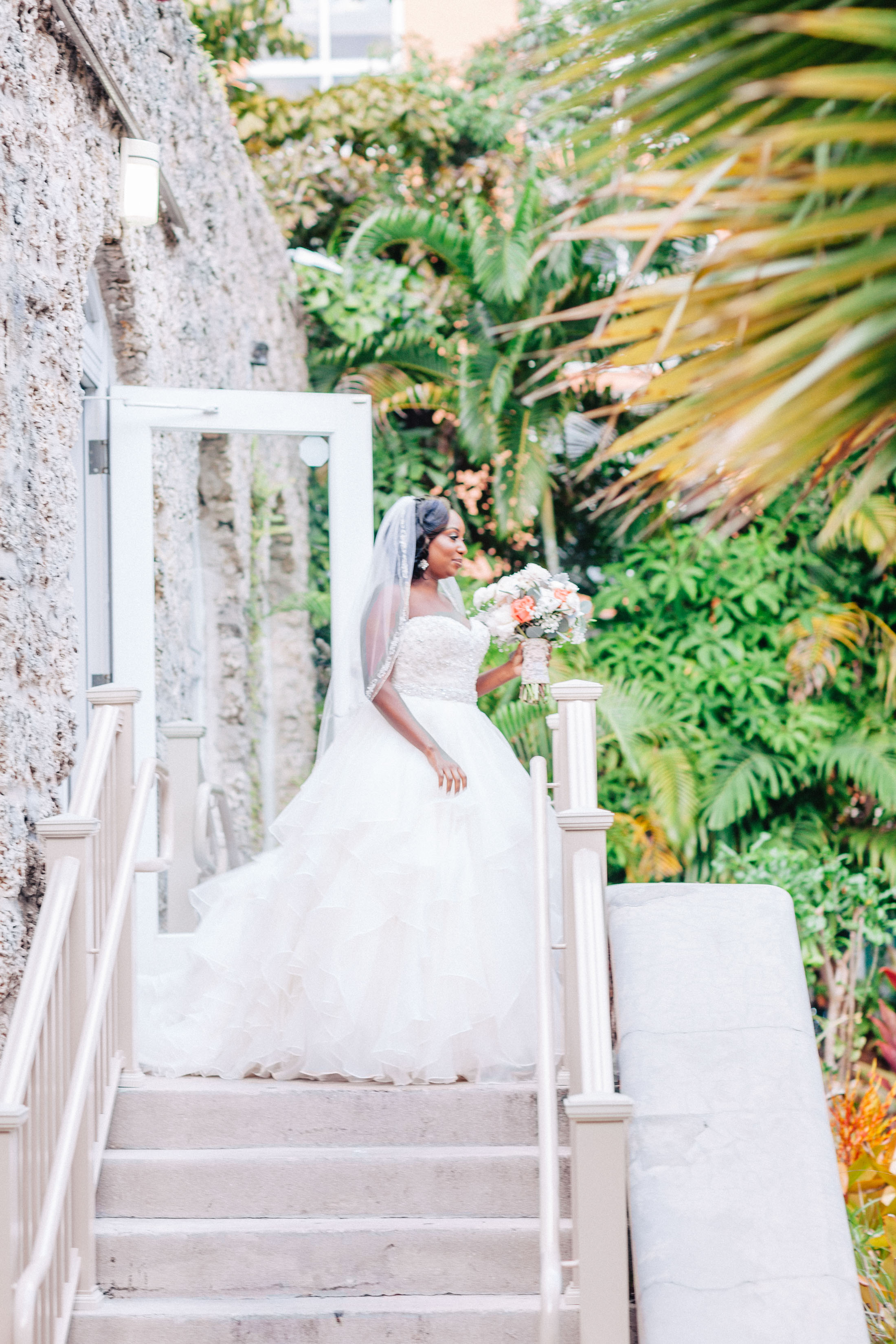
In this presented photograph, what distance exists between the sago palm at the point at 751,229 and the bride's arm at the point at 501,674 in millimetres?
2192

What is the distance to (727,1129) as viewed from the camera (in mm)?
3176

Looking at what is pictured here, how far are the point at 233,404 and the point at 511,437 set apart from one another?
4192 millimetres

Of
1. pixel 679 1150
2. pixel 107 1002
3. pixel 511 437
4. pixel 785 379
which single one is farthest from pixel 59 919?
pixel 511 437

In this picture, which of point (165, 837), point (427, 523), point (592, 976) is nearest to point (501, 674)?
point (427, 523)

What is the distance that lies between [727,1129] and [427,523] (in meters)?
2.13

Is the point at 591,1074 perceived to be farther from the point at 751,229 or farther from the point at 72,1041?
the point at 751,229

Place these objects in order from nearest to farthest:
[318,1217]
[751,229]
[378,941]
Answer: [751,229] < [318,1217] < [378,941]

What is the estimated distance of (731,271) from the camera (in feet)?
5.97

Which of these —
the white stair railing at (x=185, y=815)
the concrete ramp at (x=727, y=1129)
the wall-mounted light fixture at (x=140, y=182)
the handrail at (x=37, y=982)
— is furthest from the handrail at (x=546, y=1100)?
the wall-mounted light fixture at (x=140, y=182)

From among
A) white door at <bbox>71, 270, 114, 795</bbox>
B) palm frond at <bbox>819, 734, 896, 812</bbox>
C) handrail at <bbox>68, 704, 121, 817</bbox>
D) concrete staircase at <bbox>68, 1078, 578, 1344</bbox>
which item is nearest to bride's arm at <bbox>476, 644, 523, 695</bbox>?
handrail at <bbox>68, 704, 121, 817</bbox>

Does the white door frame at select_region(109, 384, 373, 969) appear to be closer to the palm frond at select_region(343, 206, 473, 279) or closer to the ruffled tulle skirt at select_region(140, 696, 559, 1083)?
the ruffled tulle skirt at select_region(140, 696, 559, 1083)

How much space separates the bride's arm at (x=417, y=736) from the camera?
4.05m

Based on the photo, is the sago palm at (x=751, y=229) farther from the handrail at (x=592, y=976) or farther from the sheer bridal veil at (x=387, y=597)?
the sheer bridal veil at (x=387, y=597)

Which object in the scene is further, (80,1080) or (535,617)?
(535,617)
